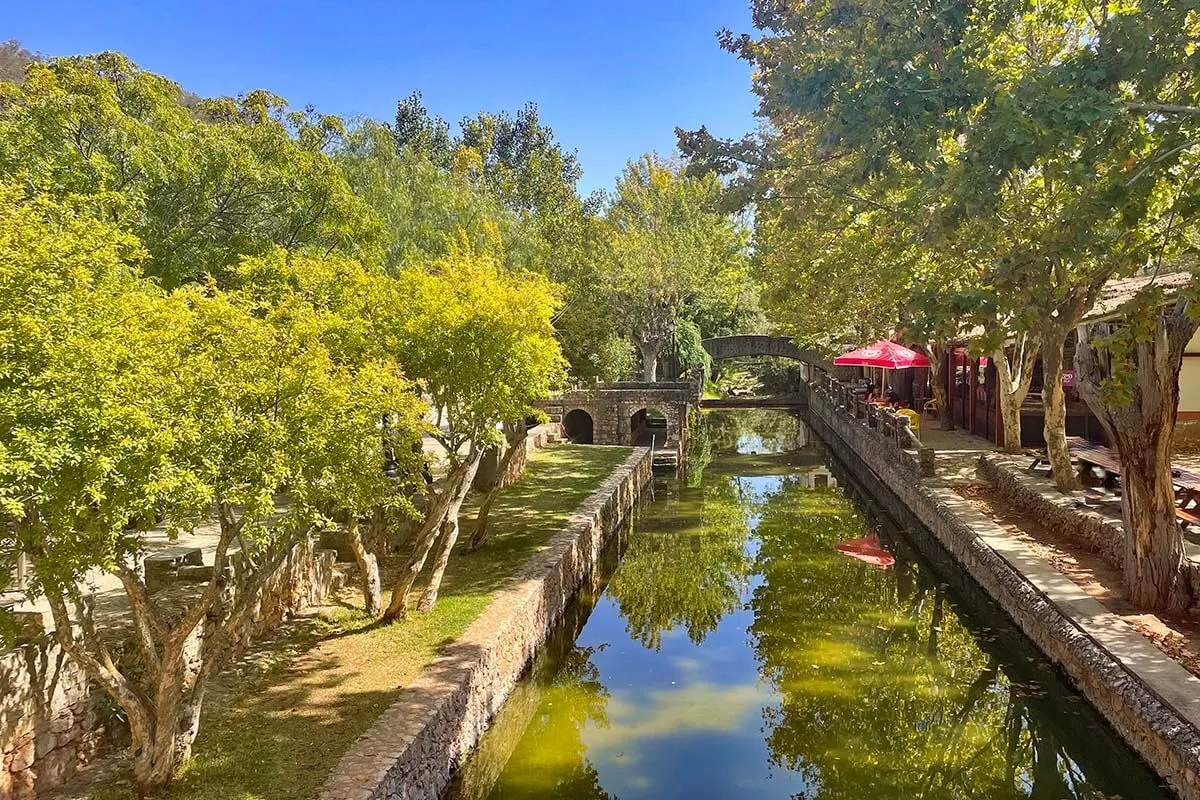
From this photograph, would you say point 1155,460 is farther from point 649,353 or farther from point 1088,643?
point 649,353

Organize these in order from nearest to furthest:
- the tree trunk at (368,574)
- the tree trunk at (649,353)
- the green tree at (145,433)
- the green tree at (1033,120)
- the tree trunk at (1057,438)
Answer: the green tree at (145,433)
the green tree at (1033,120)
the tree trunk at (368,574)
the tree trunk at (1057,438)
the tree trunk at (649,353)

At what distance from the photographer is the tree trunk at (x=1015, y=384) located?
1786cm

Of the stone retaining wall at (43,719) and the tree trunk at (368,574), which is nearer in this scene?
the stone retaining wall at (43,719)

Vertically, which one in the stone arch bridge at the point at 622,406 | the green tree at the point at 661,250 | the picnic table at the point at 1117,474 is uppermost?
the green tree at the point at 661,250

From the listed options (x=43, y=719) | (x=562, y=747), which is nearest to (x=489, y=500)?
(x=562, y=747)

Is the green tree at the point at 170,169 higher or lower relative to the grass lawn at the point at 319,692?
higher

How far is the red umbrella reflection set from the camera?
51.9 ft

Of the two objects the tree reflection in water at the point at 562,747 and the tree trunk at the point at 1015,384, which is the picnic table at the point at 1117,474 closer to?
the tree trunk at the point at 1015,384

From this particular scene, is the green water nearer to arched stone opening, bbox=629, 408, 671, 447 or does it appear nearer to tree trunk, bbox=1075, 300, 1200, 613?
tree trunk, bbox=1075, 300, 1200, 613

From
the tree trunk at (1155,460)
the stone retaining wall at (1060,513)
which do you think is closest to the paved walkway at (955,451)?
the stone retaining wall at (1060,513)

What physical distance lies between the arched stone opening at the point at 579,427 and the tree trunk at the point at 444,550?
21.0 metres

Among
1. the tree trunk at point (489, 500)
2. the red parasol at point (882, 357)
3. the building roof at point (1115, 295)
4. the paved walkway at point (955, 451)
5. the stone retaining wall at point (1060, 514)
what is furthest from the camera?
the red parasol at point (882, 357)

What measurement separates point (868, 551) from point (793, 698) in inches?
269

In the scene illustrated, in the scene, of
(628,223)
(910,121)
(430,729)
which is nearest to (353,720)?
(430,729)
